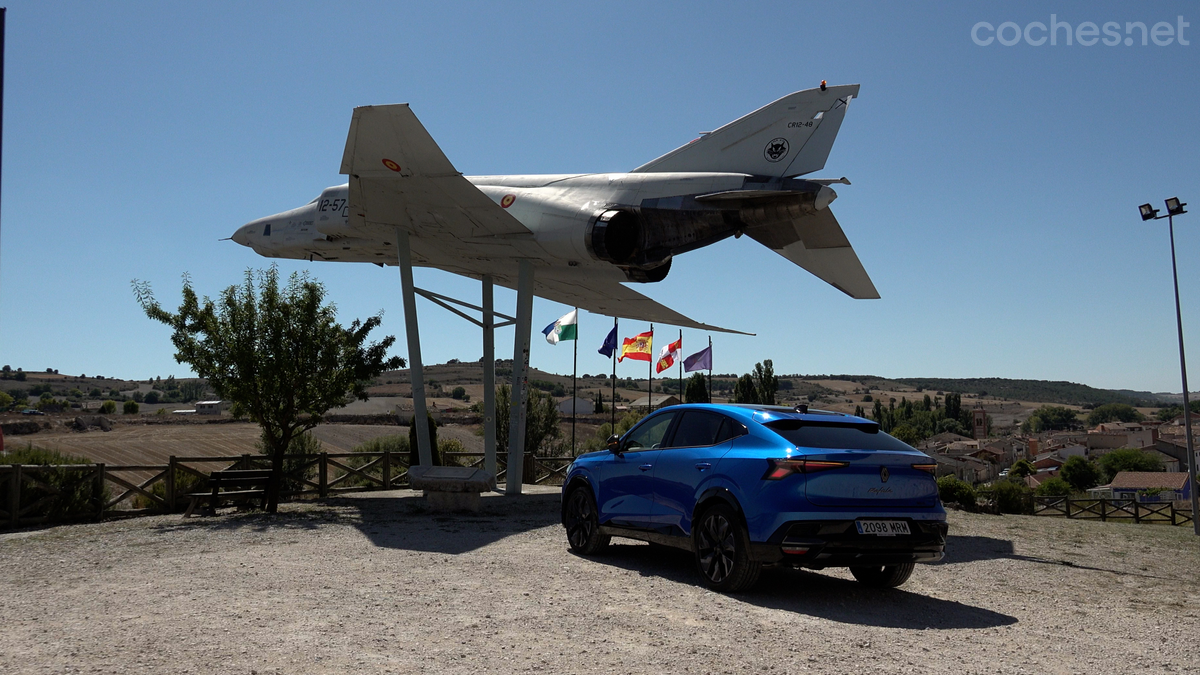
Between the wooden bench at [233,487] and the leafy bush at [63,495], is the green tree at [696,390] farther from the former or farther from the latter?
the leafy bush at [63,495]

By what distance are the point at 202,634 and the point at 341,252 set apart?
1734 cm

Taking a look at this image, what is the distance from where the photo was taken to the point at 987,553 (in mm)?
10844

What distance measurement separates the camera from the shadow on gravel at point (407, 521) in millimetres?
11375

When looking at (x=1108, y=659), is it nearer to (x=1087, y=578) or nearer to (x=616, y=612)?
(x=616, y=612)

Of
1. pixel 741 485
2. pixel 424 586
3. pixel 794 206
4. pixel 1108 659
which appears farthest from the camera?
pixel 794 206

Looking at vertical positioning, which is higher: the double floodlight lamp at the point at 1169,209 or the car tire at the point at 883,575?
the double floodlight lamp at the point at 1169,209

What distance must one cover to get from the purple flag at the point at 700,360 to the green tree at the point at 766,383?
414 inches

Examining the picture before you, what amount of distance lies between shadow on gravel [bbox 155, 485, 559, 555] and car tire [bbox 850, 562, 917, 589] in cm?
466

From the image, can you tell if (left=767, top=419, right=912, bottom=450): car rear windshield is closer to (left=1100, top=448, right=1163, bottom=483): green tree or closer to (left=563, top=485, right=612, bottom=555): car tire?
(left=563, top=485, right=612, bottom=555): car tire

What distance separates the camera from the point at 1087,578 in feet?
29.0

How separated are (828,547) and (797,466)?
0.68 metres

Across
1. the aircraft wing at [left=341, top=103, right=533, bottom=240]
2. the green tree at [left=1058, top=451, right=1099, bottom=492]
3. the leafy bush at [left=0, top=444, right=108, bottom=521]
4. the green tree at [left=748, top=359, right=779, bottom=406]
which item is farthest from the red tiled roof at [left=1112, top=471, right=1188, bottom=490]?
the leafy bush at [left=0, top=444, right=108, bottom=521]

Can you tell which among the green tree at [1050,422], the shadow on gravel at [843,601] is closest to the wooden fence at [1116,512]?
the shadow on gravel at [843,601]

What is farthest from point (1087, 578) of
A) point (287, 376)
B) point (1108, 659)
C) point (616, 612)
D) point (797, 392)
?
point (797, 392)
